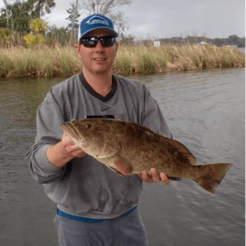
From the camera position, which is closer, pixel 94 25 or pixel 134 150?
pixel 134 150

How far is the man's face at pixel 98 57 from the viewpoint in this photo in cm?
227

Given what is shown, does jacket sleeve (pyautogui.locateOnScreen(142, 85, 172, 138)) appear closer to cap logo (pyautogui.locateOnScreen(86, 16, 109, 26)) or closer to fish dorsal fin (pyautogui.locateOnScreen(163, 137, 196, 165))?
fish dorsal fin (pyautogui.locateOnScreen(163, 137, 196, 165))

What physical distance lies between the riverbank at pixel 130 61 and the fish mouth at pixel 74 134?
52.3 ft

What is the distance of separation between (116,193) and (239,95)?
953 centimetres

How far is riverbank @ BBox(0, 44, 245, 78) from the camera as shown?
1755 centimetres

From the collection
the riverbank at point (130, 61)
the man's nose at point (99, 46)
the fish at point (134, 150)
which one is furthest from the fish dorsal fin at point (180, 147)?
the riverbank at point (130, 61)

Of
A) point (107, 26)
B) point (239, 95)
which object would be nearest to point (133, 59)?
point (239, 95)

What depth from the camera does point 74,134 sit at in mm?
1769

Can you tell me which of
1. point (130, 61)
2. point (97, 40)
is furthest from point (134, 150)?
point (130, 61)

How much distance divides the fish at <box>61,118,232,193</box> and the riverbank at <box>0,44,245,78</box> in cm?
1562

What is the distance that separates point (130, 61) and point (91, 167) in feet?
52.1

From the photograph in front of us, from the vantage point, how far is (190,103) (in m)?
9.80

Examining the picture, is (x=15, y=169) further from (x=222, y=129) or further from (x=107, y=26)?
(x=222, y=129)

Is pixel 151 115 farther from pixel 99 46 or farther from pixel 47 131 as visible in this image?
pixel 47 131
